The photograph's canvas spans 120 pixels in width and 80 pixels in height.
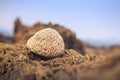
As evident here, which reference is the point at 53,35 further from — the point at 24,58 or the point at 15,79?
the point at 15,79

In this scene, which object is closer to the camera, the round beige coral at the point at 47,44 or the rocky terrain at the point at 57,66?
the rocky terrain at the point at 57,66

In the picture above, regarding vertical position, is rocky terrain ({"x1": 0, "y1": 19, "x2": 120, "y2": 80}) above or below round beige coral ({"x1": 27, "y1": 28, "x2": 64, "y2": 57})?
below

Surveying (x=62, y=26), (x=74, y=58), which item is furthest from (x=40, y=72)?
(x=62, y=26)

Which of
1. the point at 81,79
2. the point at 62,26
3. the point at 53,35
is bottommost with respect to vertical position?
the point at 81,79

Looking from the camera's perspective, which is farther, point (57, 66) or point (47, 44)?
point (47, 44)

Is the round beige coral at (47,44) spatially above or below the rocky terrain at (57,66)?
above

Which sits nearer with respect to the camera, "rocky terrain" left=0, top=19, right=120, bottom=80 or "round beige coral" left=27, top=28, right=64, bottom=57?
"rocky terrain" left=0, top=19, right=120, bottom=80

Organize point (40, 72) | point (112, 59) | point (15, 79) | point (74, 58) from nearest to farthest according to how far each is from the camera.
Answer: point (112, 59) → point (40, 72) → point (15, 79) → point (74, 58)

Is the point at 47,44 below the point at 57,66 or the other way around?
the other way around
